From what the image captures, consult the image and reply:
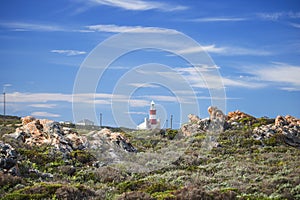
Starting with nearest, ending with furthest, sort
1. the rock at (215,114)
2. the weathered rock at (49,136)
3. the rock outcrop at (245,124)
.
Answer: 1. the weathered rock at (49,136)
2. the rock outcrop at (245,124)
3. the rock at (215,114)

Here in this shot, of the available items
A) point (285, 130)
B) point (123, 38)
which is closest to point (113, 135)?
point (123, 38)

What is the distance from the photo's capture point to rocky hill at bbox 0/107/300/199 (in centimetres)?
1213

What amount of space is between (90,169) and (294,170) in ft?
30.4

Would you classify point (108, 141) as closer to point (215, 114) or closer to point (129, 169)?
point (129, 169)

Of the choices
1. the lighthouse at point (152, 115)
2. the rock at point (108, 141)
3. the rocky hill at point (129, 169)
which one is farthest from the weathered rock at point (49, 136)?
the lighthouse at point (152, 115)

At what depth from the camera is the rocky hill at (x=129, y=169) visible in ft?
39.8

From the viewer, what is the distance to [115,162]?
68.2 feet

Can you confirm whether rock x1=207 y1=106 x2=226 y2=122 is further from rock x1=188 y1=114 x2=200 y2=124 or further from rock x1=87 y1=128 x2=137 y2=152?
rock x1=87 y1=128 x2=137 y2=152

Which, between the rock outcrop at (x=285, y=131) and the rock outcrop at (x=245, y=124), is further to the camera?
the rock outcrop at (x=245, y=124)

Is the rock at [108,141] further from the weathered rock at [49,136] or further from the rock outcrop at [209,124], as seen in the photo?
the rock outcrop at [209,124]

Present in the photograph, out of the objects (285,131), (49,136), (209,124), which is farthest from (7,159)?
(209,124)

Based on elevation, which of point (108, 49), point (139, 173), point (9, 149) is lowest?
point (139, 173)

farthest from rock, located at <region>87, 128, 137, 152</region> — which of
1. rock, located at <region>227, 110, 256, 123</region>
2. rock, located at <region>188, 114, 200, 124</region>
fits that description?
rock, located at <region>227, 110, 256, 123</region>

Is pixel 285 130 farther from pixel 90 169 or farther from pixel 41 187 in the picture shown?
pixel 41 187
